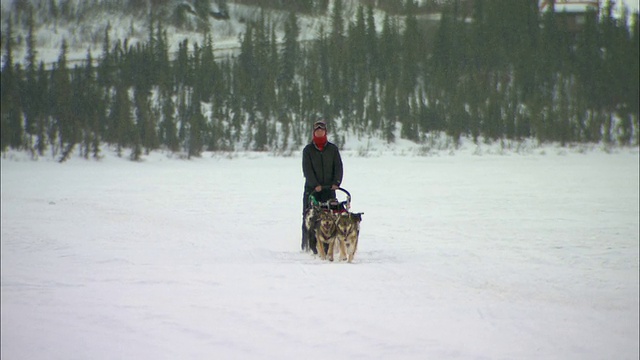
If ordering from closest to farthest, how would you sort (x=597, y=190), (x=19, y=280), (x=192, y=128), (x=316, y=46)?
(x=19, y=280) → (x=597, y=190) → (x=192, y=128) → (x=316, y=46)

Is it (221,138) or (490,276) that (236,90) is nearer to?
(221,138)

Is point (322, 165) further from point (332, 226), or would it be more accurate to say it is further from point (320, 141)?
point (332, 226)

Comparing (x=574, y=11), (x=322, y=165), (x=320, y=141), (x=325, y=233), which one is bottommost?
(x=325, y=233)

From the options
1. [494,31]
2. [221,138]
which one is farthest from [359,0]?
[221,138]

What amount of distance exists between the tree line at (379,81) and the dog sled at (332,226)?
46.2 metres

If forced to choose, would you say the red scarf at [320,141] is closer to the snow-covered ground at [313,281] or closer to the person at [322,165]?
the person at [322,165]

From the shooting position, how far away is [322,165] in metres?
11.2

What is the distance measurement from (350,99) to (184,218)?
167 ft

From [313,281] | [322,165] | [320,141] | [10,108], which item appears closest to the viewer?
[313,281]

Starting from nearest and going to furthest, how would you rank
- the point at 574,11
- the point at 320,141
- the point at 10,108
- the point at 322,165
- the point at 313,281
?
the point at 313,281
the point at 320,141
the point at 322,165
the point at 10,108
the point at 574,11

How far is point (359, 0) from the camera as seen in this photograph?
69000mm

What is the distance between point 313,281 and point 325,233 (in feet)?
4.08

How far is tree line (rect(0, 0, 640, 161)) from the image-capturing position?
61.5 meters

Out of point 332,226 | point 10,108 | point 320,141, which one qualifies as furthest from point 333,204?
point 10,108
